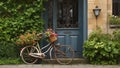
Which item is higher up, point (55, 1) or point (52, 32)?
point (55, 1)

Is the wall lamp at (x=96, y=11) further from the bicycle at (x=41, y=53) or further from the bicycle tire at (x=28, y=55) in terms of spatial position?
the bicycle tire at (x=28, y=55)

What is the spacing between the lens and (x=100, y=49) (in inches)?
481

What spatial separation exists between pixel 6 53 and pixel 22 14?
1427 mm

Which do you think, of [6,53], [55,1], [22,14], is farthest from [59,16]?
[6,53]

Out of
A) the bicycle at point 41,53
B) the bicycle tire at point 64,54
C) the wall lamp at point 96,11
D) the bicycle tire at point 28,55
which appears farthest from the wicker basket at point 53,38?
the wall lamp at point 96,11

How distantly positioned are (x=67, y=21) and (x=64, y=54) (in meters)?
1.39

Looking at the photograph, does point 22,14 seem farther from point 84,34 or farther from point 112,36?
point 112,36

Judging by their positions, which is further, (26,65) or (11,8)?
(11,8)

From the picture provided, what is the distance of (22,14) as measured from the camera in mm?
12930

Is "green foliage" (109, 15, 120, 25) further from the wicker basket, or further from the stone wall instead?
the wicker basket

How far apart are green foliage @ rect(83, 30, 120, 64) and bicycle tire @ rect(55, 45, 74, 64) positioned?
565 mm

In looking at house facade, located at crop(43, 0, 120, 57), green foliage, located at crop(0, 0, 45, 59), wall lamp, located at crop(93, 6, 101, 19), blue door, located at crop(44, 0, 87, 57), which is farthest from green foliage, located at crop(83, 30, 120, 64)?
green foliage, located at crop(0, 0, 45, 59)

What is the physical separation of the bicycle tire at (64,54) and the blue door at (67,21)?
0.37 metres

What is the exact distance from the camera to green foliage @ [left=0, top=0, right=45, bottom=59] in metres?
12.8
